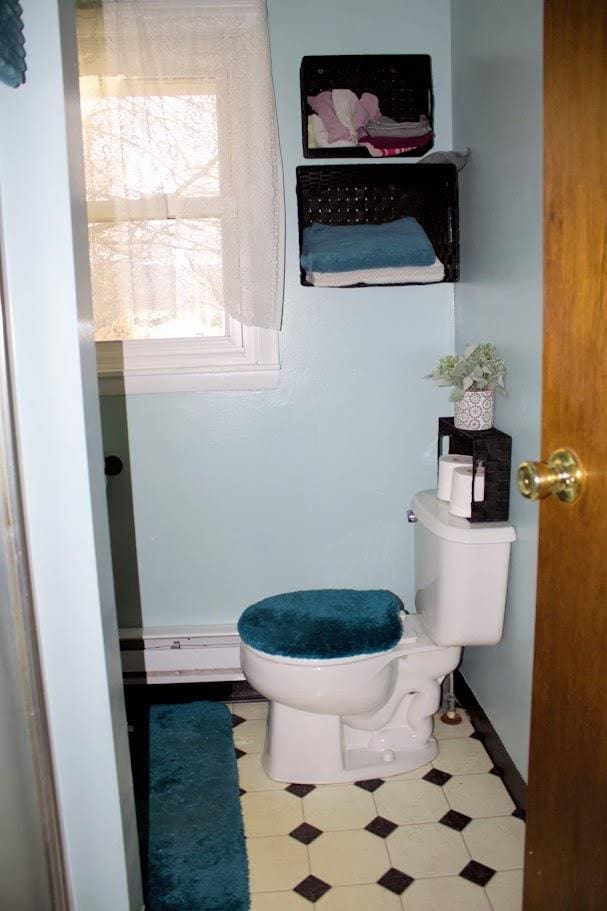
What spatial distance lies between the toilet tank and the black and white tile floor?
0.41m

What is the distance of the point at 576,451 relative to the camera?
1.03 m

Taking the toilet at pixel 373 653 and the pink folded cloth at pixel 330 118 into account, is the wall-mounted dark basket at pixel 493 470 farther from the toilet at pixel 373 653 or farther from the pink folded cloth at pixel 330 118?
the pink folded cloth at pixel 330 118

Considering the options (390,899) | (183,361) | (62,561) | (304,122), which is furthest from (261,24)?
(390,899)

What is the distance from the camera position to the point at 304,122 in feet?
7.73

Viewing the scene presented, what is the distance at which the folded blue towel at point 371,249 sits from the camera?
219 cm

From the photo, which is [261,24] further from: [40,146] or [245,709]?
[245,709]

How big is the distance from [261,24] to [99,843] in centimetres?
→ 212

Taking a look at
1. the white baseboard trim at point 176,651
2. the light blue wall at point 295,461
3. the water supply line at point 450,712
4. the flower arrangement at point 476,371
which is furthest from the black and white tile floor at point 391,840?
the flower arrangement at point 476,371

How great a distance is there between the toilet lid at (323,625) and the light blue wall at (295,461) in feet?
1.17

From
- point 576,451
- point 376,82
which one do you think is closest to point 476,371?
point 376,82

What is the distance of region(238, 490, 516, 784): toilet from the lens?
2.05 meters

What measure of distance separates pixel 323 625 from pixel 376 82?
163cm

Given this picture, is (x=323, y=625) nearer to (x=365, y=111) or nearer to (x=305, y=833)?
(x=305, y=833)

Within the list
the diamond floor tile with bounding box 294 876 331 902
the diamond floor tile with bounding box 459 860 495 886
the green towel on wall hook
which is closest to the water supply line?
the diamond floor tile with bounding box 459 860 495 886
